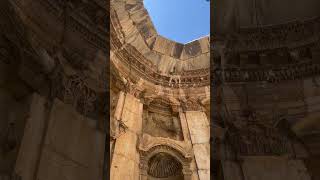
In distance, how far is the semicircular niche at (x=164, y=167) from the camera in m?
13.9

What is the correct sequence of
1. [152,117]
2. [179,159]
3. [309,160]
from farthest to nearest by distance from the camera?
[152,117] → [179,159] → [309,160]

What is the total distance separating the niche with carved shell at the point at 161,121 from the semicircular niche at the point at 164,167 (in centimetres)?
87

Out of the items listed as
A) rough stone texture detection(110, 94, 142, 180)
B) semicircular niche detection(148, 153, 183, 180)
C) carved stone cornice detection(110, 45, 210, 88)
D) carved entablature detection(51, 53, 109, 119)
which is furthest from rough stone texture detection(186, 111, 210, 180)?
carved entablature detection(51, 53, 109, 119)

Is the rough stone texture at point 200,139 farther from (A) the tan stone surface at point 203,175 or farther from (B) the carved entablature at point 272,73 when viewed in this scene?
(B) the carved entablature at point 272,73

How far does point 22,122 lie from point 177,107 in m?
9.60

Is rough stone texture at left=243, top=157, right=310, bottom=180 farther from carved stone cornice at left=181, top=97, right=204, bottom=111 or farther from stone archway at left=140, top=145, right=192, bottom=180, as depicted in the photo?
carved stone cornice at left=181, top=97, right=204, bottom=111

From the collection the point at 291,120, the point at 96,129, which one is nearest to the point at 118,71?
the point at 96,129

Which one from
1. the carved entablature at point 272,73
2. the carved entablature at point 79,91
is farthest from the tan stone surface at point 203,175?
the carved entablature at point 79,91

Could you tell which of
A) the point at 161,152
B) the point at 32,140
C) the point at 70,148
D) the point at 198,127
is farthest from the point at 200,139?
the point at 32,140

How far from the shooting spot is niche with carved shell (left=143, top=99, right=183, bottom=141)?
1497 centimetres

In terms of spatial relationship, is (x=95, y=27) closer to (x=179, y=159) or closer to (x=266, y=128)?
(x=266, y=128)

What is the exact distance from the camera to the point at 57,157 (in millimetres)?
6711

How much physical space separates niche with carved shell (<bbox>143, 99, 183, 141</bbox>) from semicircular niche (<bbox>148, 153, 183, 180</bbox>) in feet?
2.85

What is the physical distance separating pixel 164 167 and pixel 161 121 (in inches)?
73.0
